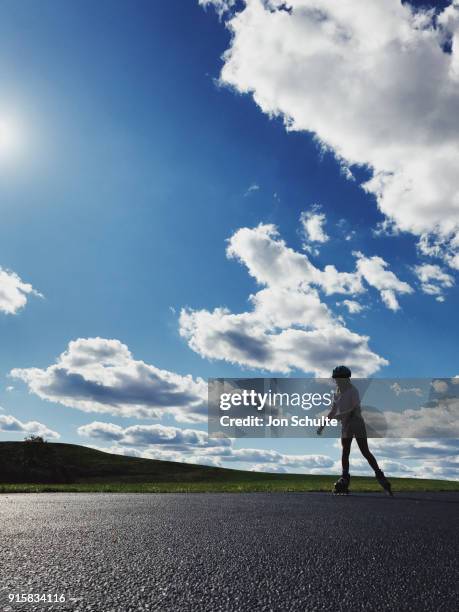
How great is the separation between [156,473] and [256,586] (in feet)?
156

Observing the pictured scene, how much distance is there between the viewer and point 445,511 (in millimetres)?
8414

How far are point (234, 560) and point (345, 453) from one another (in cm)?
793

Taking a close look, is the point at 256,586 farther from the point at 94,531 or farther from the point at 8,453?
the point at 8,453

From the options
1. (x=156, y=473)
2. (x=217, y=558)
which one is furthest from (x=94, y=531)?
(x=156, y=473)

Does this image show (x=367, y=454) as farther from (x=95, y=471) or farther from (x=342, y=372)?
(x=95, y=471)

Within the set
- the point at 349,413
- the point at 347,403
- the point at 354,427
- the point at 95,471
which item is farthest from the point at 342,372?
the point at 95,471

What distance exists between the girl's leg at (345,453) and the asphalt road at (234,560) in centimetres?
400

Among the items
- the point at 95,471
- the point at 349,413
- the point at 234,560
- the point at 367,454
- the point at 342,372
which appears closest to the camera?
the point at 234,560

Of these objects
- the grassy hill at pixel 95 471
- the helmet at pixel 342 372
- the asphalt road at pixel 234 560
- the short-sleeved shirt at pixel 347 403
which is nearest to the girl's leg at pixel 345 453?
the short-sleeved shirt at pixel 347 403

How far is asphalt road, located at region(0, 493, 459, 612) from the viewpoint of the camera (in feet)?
10.5

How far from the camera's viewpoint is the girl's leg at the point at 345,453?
11.6 metres

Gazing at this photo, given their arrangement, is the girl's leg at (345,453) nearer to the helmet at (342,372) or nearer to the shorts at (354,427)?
the shorts at (354,427)

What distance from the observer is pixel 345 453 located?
38.5 feet


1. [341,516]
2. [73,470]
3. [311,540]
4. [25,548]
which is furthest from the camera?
[73,470]
